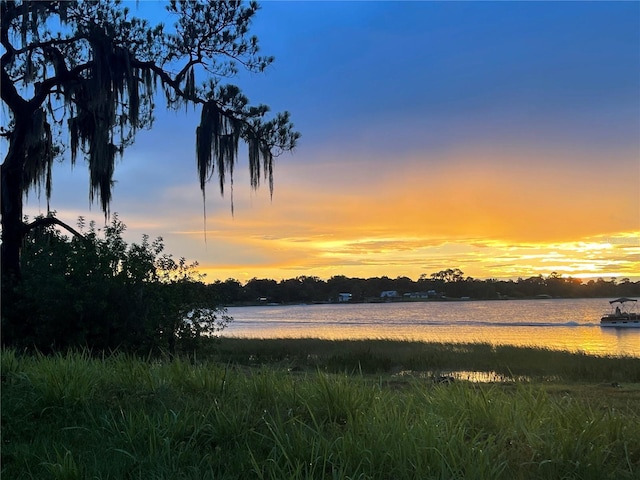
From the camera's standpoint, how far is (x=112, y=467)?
4.52 meters

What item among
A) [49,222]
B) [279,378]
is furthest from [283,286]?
[279,378]

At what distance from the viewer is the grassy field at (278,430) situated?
424 cm

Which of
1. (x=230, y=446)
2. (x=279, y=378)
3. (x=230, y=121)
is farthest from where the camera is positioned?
(x=230, y=121)

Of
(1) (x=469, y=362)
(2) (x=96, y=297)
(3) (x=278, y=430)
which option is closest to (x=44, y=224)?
(2) (x=96, y=297)

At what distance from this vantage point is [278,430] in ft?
15.6

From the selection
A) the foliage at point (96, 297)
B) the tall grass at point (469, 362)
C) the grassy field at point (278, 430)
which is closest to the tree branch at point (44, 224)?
the foliage at point (96, 297)

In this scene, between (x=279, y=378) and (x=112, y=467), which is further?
(x=279, y=378)

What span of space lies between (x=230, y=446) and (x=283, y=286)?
12799 cm

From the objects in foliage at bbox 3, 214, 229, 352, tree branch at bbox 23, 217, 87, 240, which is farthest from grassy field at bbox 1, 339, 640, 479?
tree branch at bbox 23, 217, 87, 240

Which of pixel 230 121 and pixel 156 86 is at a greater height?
pixel 156 86

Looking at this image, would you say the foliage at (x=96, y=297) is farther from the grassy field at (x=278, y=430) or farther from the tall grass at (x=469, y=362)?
the grassy field at (x=278, y=430)

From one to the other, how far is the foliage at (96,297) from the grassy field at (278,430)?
492cm

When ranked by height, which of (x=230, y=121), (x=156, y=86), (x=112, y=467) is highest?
(x=156, y=86)

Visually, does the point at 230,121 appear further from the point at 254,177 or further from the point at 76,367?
the point at 76,367
